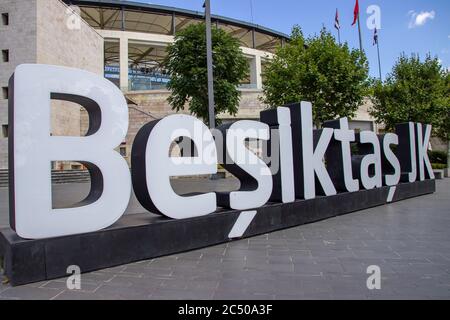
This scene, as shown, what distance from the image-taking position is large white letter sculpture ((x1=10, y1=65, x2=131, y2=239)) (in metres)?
3.74

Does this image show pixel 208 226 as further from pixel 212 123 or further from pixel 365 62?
pixel 365 62

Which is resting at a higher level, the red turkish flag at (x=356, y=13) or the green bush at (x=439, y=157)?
the red turkish flag at (x=356, y=13)

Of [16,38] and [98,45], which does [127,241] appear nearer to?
[16,38]

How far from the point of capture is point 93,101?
434 cm

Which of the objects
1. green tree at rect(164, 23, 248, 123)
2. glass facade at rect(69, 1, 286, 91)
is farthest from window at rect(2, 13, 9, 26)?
green tree at rect(164, 23, 248, 123)

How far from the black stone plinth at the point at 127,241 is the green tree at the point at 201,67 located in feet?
43.1

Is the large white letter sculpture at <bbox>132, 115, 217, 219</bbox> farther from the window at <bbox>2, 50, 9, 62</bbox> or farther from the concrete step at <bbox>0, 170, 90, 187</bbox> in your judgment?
the window at <bbox>2, 50, 9, 62</bbox>

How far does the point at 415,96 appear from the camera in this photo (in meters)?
21.4

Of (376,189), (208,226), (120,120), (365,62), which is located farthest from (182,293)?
(365,62)

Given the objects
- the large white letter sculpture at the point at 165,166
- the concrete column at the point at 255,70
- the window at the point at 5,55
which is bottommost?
the large white letter sculpture at the point at 165,166

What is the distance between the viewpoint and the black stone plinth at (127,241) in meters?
3.74

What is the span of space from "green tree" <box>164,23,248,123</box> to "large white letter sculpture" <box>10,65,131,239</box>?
14674 mm

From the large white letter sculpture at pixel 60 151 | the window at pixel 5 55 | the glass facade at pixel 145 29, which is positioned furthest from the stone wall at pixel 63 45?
the large white letter sculpture at pixel 60 151

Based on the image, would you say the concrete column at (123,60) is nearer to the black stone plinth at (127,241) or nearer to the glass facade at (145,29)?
the glass facade at (145,29)
